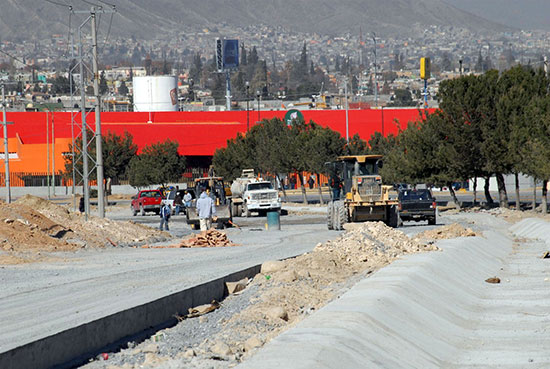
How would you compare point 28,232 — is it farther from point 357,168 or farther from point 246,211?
point 246,211

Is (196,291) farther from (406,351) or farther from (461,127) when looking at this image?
(461,127)

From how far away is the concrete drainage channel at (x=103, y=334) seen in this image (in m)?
11.6

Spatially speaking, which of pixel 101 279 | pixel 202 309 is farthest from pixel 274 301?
pixel 101 279

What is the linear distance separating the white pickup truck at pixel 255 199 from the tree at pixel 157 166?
1130 inches

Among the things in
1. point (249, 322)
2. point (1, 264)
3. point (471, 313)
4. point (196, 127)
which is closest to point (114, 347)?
point (249, 322)

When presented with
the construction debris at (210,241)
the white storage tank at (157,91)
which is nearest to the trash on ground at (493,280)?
the construction debris at (210,241)

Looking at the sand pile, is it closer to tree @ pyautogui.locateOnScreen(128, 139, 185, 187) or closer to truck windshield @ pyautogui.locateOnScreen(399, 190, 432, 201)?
truck windshield @ pyautogui.locateOnScreen(399, 190, 432, 201)

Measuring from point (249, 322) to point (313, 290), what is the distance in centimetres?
367

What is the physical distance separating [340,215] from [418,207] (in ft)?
20.7

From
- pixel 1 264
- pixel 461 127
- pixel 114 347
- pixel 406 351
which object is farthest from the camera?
pixel 461 127

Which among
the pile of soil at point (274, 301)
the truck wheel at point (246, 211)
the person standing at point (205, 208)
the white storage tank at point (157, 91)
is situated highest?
the white storage tank at point (157, 91)

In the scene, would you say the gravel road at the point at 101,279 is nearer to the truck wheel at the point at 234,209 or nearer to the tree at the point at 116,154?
the truck wheel at the point at 234,209

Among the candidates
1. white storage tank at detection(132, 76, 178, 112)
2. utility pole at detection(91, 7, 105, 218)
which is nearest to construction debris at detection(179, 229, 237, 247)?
utility pole at detection(91, 7, 105, 218)

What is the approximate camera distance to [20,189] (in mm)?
101062
